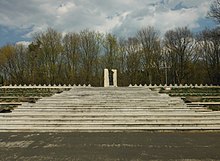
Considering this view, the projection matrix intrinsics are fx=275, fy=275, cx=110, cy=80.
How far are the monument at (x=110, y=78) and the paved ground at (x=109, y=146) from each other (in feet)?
80.9

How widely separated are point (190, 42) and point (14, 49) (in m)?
35.9

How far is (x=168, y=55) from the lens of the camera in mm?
54281

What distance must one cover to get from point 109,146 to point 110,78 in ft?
93.9

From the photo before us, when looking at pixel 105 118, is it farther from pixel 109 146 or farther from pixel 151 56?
pixel 151 56

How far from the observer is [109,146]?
27.2ft

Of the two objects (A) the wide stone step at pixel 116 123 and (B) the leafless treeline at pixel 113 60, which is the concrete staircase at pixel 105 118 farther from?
(B) the leafless treeline at pixel 113 60

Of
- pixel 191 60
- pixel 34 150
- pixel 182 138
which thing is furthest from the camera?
pixel 191 60

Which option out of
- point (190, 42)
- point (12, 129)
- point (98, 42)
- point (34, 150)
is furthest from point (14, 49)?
point (34, 150)

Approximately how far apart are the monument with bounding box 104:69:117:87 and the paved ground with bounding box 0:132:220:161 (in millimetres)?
24672

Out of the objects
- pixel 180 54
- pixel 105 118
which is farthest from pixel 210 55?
pixel 105 118

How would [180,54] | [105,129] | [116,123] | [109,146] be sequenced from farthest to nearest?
1. [180,54]
2. [116,123]
3. [105,129]
4. [109,146]

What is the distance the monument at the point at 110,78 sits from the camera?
1391 inches

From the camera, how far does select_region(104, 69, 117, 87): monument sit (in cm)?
3534

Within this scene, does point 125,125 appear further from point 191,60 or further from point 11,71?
point 11,71
